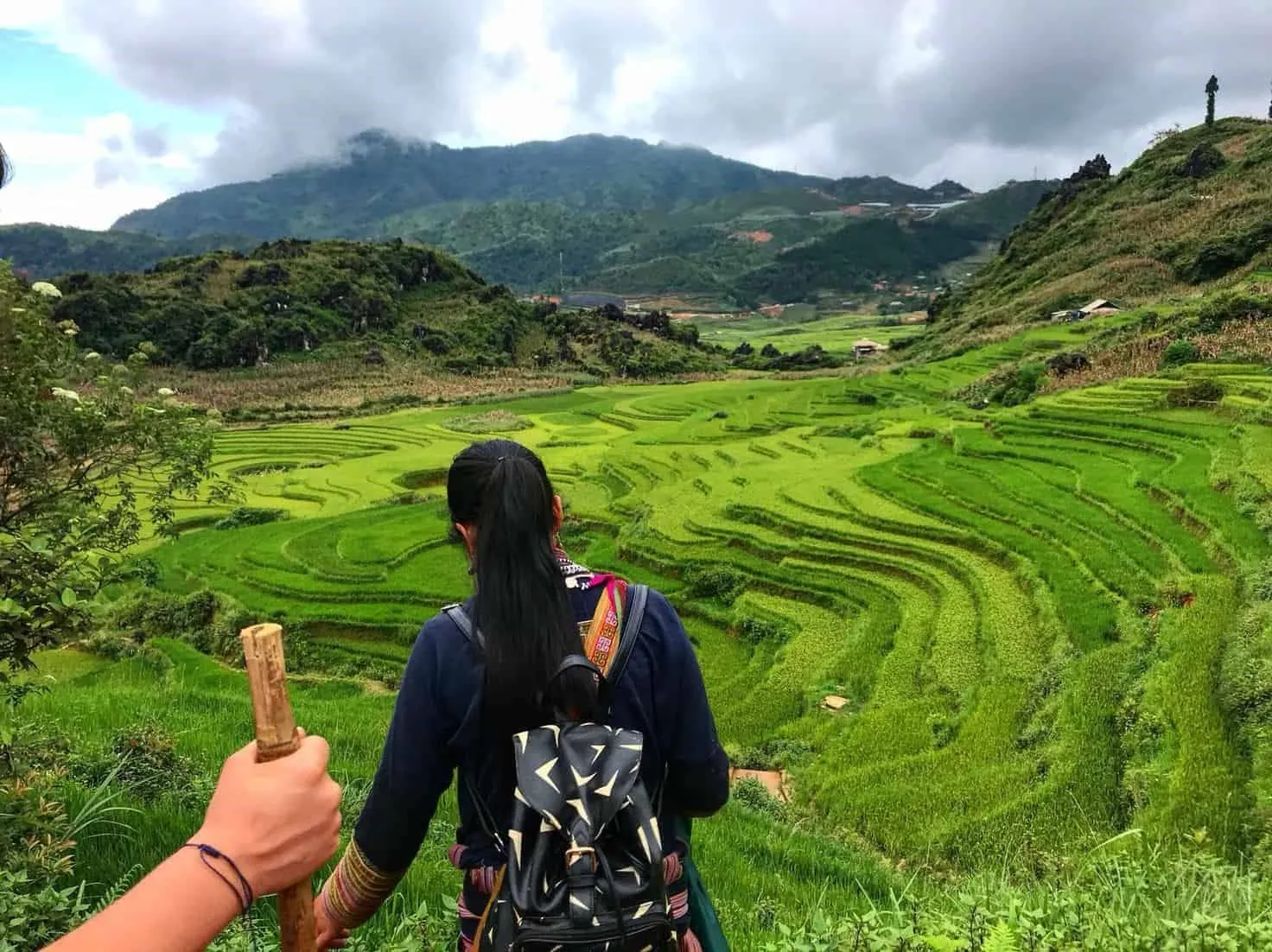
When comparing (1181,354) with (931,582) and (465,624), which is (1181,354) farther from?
(465,624)

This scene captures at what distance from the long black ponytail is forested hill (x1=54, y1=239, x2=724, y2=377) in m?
59.8

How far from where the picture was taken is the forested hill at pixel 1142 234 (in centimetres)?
3706

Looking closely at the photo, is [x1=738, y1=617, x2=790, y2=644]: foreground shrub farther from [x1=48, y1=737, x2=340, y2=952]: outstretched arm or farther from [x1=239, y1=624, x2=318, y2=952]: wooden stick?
[x1=48, y1=737, x2=340, y2=952]: outstretched arm

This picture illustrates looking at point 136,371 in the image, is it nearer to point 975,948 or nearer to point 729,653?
point 975,948

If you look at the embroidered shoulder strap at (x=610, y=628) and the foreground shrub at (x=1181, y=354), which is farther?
the foreground shrub at (x=1181, y=354)

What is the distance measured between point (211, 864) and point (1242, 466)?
14080 millimetres

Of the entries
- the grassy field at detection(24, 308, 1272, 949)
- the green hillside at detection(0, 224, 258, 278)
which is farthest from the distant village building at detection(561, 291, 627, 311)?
the grassy field at detection(24, 308, 1272, 949)

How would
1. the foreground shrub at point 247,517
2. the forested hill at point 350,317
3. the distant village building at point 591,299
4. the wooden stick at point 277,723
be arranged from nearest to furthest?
1. the wooden stick at point 277,723
2. the foreground shrub at point 247,517
3. the forested hill at point 350,317
4. the distant village building at point 591,299

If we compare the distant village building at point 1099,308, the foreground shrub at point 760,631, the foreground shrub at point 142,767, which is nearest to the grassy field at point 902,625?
the foreground shrub at point 760,631

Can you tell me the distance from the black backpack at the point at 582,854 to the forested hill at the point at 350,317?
60214 millimetres

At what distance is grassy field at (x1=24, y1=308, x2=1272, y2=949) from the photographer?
5.58m

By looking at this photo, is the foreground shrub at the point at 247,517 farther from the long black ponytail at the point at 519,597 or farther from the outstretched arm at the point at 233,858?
the outstretched arm at the point at 233,858

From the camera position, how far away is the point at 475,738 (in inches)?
68.8

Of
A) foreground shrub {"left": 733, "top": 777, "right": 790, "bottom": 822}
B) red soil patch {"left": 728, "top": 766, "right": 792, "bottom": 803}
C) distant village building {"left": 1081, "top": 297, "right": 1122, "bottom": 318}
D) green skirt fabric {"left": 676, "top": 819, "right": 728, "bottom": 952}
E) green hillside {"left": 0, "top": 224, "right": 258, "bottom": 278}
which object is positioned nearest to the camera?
green skirt fabric {"left": 676, "top": 819, "right": 728, "bottom": 952}
